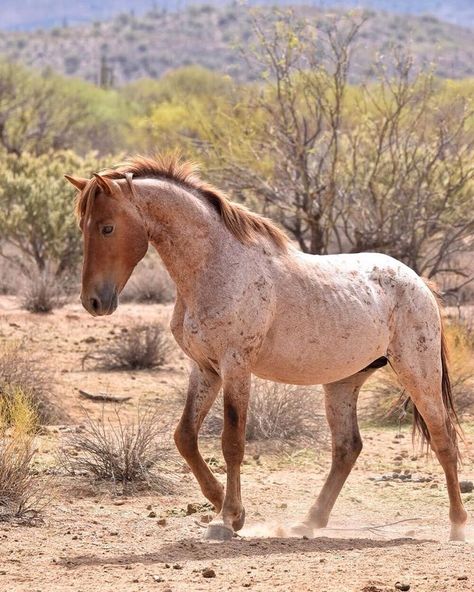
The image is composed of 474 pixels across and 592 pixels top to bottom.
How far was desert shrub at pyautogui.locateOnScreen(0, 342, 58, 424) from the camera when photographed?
10.7 metres

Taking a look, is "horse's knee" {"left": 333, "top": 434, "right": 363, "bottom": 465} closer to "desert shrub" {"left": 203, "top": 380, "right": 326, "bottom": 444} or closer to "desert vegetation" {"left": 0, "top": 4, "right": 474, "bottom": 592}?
"desert vegetation" {"left": 0, "top": 4, "right": 474, "bottom": 592}

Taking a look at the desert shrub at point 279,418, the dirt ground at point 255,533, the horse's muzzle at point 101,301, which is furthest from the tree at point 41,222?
the horse's muzzle at point 101,301

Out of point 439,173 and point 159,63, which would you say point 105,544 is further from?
point 159,63

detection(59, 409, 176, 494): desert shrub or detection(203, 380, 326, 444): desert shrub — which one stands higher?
detection(59, 409, 176, 494): desert shrub

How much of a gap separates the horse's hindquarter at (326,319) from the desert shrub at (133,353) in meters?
6.32

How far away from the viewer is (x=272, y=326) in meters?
7.20

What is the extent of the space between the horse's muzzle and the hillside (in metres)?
87.2

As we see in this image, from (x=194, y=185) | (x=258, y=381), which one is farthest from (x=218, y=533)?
(x=258, y=381)

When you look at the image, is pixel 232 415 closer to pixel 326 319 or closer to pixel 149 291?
pixel 326 319

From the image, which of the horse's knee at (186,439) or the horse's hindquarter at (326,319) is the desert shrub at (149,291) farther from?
the horse's knee at (186,439)

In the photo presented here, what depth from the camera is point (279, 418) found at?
420 inches

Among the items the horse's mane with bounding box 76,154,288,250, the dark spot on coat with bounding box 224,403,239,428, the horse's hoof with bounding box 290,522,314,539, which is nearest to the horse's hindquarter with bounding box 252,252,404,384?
the horse's mane with bounding box 76,154,288,250

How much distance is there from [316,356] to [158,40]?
328 ft

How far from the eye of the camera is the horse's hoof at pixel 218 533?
6.86m
